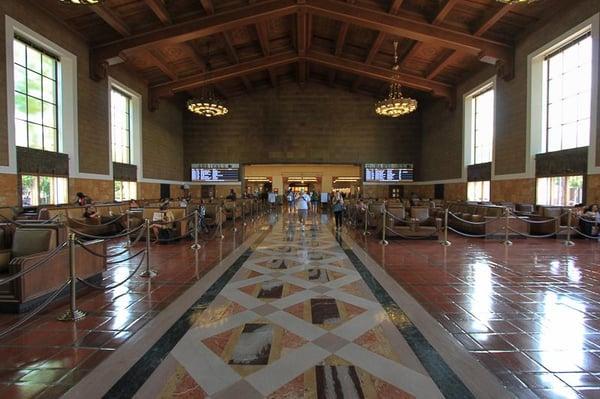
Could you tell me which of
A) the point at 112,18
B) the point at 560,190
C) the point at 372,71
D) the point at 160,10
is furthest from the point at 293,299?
the point at 372,71

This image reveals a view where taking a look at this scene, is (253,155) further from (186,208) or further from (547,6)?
(547,6)

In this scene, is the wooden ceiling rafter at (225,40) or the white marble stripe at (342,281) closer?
the white marble stripe at (342,281)

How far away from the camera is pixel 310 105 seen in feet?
67.3

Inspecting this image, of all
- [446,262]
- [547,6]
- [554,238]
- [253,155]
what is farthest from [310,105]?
[446,262]

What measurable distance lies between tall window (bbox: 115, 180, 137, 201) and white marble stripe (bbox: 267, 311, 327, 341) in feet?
42.7

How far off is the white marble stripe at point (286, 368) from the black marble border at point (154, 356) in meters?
0.72

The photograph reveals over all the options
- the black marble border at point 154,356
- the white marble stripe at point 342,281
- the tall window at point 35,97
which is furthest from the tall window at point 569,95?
the tall window at point 35,97

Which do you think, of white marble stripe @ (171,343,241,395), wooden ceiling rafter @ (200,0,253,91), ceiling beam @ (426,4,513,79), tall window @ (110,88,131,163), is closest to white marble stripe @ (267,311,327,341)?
white marble stripe @ (171,343,241,395)

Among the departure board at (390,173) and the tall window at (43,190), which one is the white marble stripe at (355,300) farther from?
the departure board at (390,173)

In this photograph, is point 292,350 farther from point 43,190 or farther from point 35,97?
point 35,97

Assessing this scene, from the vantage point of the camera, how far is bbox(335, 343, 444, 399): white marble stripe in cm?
207

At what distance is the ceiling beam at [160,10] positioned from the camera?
9.82 m

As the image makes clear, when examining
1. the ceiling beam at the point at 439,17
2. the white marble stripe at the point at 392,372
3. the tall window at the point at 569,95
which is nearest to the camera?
the white marble stripe at the point at 392,372

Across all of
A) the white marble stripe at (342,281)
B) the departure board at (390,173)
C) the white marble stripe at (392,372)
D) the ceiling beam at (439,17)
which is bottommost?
the white marble stripe at (342,281)
